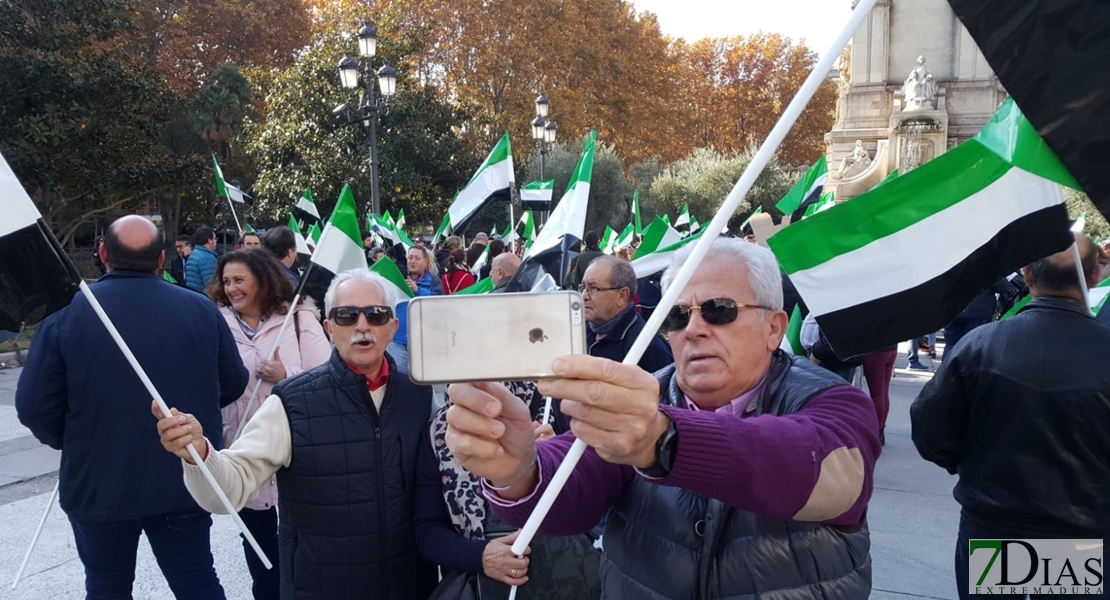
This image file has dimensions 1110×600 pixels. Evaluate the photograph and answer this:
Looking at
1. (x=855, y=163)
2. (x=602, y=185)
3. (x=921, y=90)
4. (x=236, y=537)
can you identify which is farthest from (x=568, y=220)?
(x=602, y=185)

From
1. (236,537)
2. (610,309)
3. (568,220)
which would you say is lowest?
(236,537)

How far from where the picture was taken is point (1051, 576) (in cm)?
284

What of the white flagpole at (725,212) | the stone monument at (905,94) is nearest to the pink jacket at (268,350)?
the white flagpole at (725,212)

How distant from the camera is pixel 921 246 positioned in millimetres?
2254

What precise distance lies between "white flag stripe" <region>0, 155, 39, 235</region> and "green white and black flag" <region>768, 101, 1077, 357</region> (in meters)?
2.14

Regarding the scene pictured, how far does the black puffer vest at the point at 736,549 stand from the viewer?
1.72 metres

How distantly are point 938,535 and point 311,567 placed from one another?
13.5 feet

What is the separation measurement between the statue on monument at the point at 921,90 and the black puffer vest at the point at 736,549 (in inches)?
960

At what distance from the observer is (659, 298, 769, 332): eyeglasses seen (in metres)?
1.94

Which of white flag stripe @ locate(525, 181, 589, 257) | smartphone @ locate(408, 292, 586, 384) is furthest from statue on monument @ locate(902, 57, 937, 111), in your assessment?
smartphone @ locate(408, 292, 586, 384)

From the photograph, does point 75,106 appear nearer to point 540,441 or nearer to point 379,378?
point 379,378

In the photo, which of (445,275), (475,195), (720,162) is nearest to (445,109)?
(720,162)

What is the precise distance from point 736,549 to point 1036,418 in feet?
5.27

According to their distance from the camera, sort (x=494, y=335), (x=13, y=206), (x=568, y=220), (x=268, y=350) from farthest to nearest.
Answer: (x=568, y=220) → (x=268, y=350) → (x=13, y=206) → (x=494, y=335)
